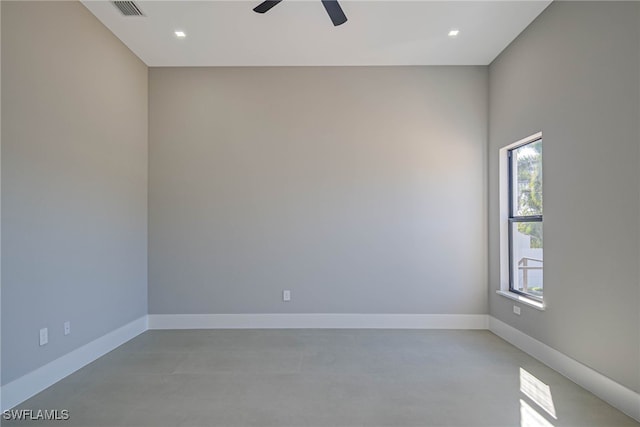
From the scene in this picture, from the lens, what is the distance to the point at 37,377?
2.51 metres

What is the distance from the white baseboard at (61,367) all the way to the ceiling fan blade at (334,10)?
3.48m

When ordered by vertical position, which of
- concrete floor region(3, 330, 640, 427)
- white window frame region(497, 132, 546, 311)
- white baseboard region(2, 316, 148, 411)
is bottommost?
concrete floor region(3, 330, 640, 427)

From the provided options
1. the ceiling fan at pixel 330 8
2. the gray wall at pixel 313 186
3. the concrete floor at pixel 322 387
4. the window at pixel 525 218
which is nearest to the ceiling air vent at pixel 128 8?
the gray wall at pixel 313 186

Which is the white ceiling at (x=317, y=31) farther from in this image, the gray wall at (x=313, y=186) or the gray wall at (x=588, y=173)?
the gray wall at (x=588, y=173)

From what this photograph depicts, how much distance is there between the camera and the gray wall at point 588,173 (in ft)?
7.27

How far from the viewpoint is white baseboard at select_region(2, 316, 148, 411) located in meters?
2.31

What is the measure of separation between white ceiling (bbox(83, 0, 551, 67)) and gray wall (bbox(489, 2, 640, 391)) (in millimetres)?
509

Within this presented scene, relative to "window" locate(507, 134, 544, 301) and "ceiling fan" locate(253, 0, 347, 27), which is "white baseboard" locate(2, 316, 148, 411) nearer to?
"ceiling fan" locate(253, 0, 347, 27)

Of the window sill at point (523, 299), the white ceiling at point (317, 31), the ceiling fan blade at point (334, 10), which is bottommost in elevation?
the window sill at point (523, 299)

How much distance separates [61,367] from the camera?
2744 mm

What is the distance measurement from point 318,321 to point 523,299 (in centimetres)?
222

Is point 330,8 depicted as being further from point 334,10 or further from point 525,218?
point 525,218

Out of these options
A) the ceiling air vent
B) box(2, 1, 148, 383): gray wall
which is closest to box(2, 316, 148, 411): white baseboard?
box(2, 1, 148, 383): gray wall

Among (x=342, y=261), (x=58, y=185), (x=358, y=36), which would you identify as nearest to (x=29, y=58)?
(x=58, y=185)
